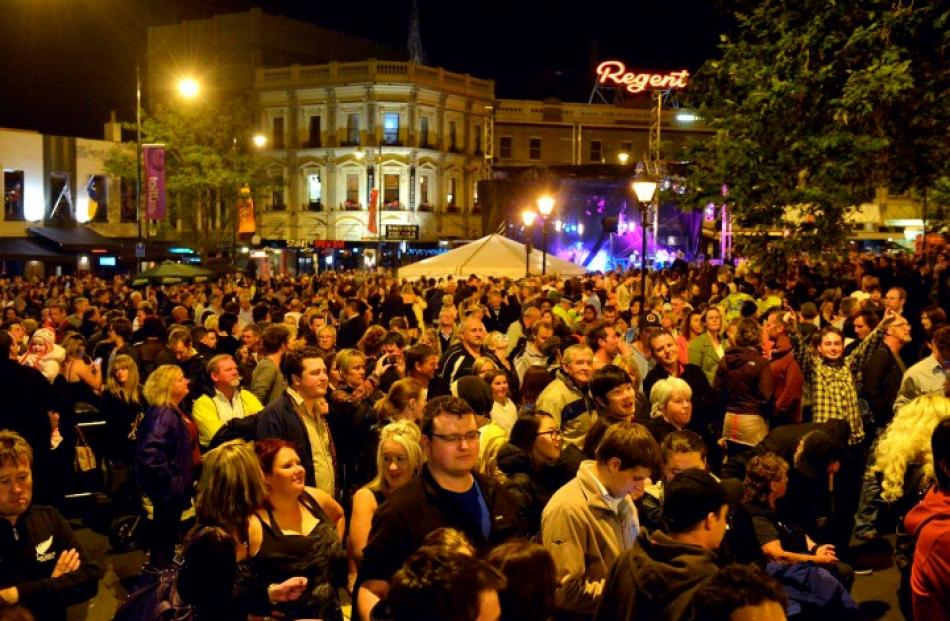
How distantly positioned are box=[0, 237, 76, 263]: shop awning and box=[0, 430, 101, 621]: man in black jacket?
127 feet

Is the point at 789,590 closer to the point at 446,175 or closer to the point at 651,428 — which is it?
the point at 651,428

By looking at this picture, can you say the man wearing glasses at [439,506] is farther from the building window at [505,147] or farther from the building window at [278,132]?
the building window at [505,147]

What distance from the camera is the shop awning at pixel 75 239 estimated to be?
40938 millimetres

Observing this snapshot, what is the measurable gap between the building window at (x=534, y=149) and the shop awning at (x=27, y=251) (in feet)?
89.5

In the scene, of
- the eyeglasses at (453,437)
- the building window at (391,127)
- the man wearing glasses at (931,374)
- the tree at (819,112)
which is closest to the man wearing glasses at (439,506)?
the eyeglasses at (453,437)

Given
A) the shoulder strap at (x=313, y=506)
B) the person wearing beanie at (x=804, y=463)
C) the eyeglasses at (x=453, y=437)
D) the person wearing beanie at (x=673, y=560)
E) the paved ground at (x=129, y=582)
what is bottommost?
the paved ground at (x=129, y=582)

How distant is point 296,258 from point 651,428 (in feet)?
166

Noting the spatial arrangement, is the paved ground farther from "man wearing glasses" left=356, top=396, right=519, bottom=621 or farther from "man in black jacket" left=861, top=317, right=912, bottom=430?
"man wearing glasses" left=356, top=396, right=519, bottom=621

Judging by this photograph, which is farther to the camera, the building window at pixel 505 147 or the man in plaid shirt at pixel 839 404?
the building window at pixel 505 147

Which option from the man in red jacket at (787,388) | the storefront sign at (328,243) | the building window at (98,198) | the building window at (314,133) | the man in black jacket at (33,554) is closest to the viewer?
the man in black jacket at (33,554)

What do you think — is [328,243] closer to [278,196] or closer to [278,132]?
[278,196]

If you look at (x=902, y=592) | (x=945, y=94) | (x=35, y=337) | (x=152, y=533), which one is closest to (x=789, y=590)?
(x=902, y=592)

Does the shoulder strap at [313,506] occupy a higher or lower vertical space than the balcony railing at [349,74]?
lower

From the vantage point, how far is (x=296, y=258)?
181 feet
